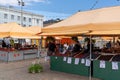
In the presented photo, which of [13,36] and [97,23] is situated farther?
[13,36]

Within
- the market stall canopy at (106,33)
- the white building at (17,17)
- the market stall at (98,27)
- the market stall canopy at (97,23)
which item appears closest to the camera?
the market stall canopy at (106,33)

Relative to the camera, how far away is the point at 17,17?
260ft

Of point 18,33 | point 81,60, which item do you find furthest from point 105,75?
point 18,33

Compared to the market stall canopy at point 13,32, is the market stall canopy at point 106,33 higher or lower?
lower

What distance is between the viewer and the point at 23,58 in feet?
68.8

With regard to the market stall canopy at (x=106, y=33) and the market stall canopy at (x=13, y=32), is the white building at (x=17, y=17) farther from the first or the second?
the market stall canopy at (x=106, y=33)

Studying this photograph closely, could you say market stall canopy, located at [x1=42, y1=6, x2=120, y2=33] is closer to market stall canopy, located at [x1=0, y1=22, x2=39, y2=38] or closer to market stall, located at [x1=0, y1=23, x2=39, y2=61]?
market stall canopy, located at [x1=0, y1=22, x2=39, y2=38]

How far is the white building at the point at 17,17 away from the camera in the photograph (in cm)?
7375

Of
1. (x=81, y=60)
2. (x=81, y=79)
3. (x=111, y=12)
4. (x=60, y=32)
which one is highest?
(x=111, y=12)

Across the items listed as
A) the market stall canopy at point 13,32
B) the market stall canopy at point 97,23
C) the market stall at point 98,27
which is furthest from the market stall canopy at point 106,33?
the market stall canopy at point 13,32

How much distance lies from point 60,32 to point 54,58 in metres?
2.03

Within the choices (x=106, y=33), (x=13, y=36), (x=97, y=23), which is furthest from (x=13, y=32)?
(x=106, y=33)

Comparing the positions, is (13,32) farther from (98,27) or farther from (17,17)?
(17,17)

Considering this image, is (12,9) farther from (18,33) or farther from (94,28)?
(94,28)
